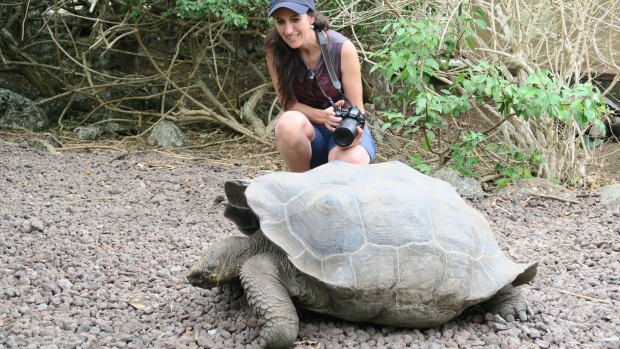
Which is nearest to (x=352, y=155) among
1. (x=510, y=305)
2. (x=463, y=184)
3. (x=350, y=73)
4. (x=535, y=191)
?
(x=350, y=73)

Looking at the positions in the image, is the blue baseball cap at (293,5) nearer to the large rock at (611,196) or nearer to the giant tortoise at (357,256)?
the giant tortoise at (357,256)

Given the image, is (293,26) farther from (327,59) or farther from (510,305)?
(510,305)

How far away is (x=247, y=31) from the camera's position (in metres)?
6.05

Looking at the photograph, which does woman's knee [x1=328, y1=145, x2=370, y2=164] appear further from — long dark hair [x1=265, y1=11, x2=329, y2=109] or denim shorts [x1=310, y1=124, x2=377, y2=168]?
long dark hair [x1=265, y1=11, x2=329, y2=109]

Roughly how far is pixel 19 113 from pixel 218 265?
458cm

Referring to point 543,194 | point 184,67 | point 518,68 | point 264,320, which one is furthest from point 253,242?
point 184,67

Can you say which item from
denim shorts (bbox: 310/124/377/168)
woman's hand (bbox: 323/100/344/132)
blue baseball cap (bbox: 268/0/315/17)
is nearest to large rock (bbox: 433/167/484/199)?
denim shorts (bbox: 310/124/377/168)

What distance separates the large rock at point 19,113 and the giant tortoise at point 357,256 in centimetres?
440

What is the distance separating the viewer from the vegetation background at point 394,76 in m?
4.46

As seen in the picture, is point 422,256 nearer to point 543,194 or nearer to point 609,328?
point 609,328

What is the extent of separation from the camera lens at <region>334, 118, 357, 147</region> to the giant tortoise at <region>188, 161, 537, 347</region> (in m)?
0.79

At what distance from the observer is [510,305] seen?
2.65 meters

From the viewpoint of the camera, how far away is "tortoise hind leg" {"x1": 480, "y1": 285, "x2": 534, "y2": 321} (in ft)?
8.66

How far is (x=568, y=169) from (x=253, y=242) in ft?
10.0
